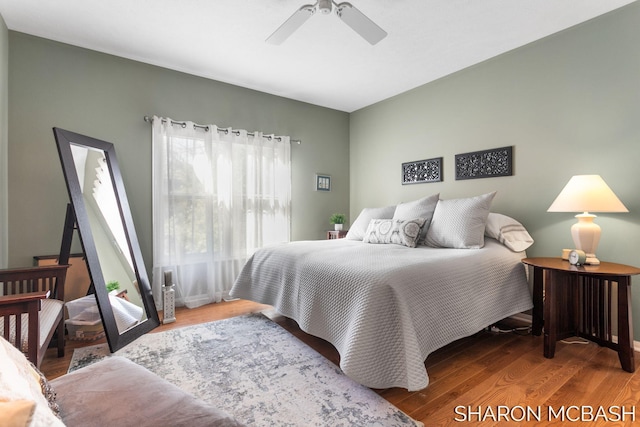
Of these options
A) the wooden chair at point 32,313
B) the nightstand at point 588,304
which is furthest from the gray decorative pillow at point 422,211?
the wooden chair at point 32,313

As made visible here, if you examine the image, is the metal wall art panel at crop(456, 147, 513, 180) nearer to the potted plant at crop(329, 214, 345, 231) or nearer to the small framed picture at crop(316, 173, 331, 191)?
the potted plant at crop(329, 214, 345, 231)

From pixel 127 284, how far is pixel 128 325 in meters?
0.40

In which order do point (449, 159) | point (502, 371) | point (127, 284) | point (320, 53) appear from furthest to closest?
point (449, 159) < point (320, 53) < point (127, 284) < point (502, 371)

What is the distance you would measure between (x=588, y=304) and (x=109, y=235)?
3.77 meters

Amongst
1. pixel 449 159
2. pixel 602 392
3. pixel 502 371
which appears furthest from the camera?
pixel 449 159

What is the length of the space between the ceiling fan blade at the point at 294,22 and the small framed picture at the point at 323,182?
2274 millimetres

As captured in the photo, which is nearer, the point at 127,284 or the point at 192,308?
the point at 127,284

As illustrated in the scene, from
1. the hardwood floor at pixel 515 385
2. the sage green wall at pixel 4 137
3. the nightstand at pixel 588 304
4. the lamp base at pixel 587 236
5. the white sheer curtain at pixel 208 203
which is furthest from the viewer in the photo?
the white sheer curtain at pixel 208 203

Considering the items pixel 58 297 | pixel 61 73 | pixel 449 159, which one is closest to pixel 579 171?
pixel 449 159

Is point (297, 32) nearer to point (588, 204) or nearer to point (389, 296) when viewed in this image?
point (389, 296)

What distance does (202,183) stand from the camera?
3.31 metres

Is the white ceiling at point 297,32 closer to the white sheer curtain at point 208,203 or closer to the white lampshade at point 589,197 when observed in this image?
the white sheer curtain at point 208,203

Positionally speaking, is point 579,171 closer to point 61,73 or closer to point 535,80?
point 535,80

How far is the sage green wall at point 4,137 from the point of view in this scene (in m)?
2.30
